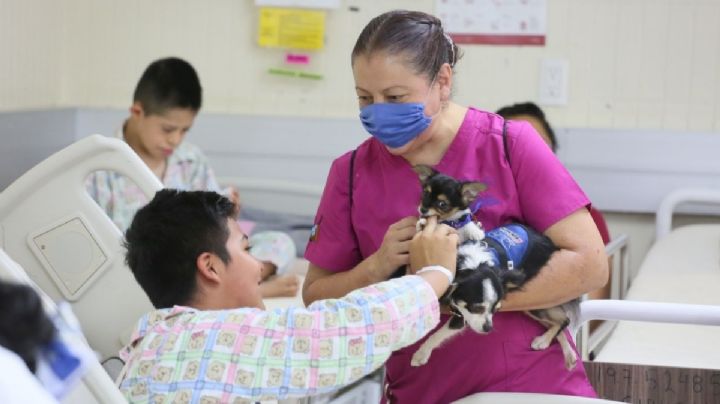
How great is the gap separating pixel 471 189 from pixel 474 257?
12 centimetres

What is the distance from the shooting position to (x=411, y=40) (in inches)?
82.9

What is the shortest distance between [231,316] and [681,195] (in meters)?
2.97

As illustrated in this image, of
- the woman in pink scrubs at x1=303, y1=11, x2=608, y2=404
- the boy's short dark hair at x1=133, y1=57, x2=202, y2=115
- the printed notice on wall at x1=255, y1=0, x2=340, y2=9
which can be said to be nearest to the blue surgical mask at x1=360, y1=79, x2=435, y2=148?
the woman in pink scrubs at x1=303, y1=11, x2=608, y2=404

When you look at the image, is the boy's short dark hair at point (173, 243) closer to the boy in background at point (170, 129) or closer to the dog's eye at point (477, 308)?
the dog's eye at point (477, 308)

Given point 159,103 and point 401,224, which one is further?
point 159,103

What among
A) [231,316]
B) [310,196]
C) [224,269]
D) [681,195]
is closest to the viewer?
[231,316]

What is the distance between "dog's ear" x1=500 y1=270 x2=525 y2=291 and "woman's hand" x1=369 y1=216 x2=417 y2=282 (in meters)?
0.17

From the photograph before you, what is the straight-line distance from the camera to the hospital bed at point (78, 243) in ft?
9.48

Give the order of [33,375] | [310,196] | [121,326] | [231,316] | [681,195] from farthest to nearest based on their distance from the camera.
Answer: [310,196], [681,195], [121,326], [231,316], [33,375]

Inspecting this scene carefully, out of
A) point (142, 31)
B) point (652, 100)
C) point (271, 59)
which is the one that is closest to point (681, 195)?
point (652, 100)

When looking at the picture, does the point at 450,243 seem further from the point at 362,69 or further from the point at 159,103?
the point at 159,103

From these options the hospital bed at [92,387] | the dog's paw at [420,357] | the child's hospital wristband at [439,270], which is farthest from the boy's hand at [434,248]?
the hospital bed at [92,387]

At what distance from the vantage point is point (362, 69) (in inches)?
82.9

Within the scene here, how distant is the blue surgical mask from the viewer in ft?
6.84
